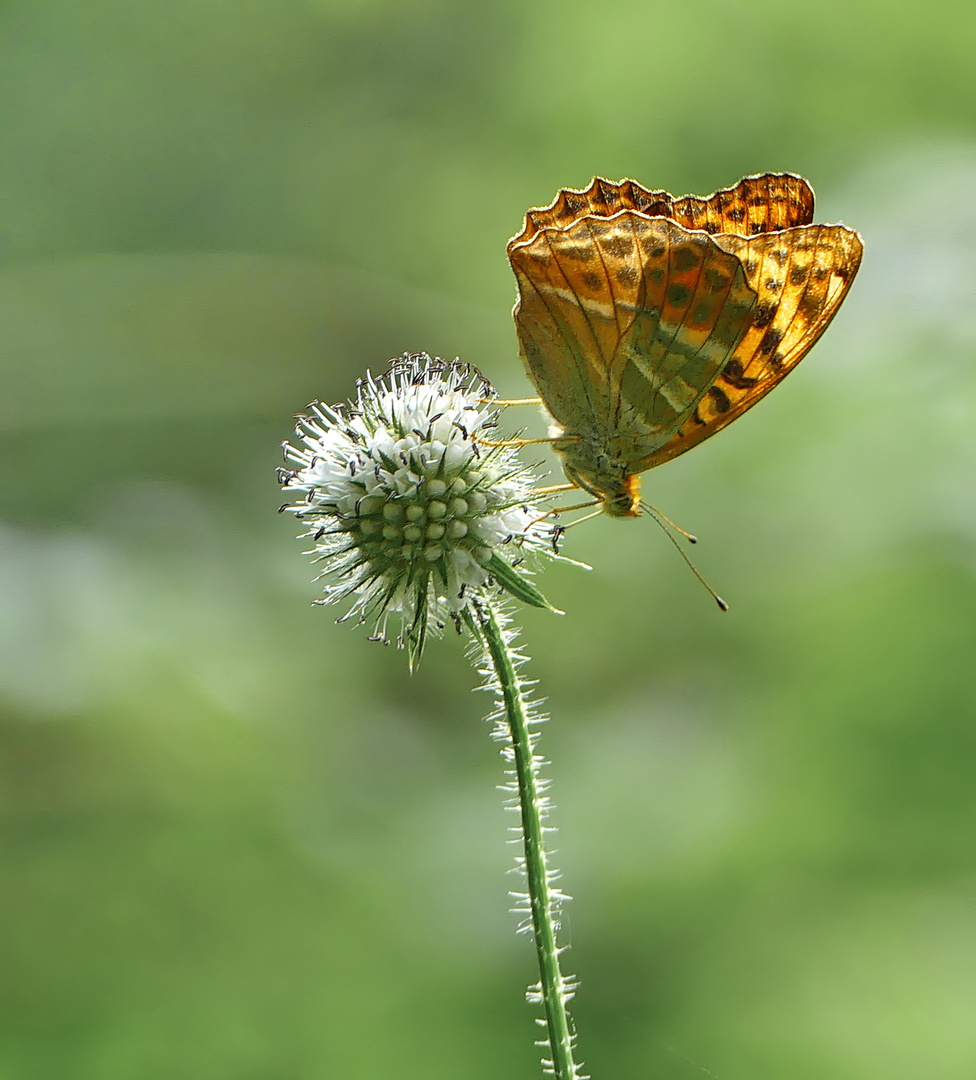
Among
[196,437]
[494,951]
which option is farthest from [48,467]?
[494,951]

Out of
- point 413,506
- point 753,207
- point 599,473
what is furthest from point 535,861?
point 753,207

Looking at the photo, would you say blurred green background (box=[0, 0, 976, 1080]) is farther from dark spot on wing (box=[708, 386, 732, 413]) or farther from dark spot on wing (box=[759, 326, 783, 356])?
dark spot on wing (box=[759, 326, 783, 356])

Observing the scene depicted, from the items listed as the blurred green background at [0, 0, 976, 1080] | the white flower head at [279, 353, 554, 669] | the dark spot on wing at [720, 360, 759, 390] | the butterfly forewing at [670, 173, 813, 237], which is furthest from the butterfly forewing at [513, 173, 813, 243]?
the blurred green background at [0, 0, 976, 1080]

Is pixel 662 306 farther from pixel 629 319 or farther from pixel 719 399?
pixel 719 399

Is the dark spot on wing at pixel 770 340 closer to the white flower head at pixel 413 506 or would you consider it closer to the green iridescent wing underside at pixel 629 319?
A: the green iridescent wing underside at pixel 629 319

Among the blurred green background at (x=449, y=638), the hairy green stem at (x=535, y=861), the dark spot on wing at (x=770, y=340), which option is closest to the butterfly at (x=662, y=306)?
the dark spot on wing at (x=770, y=340)
